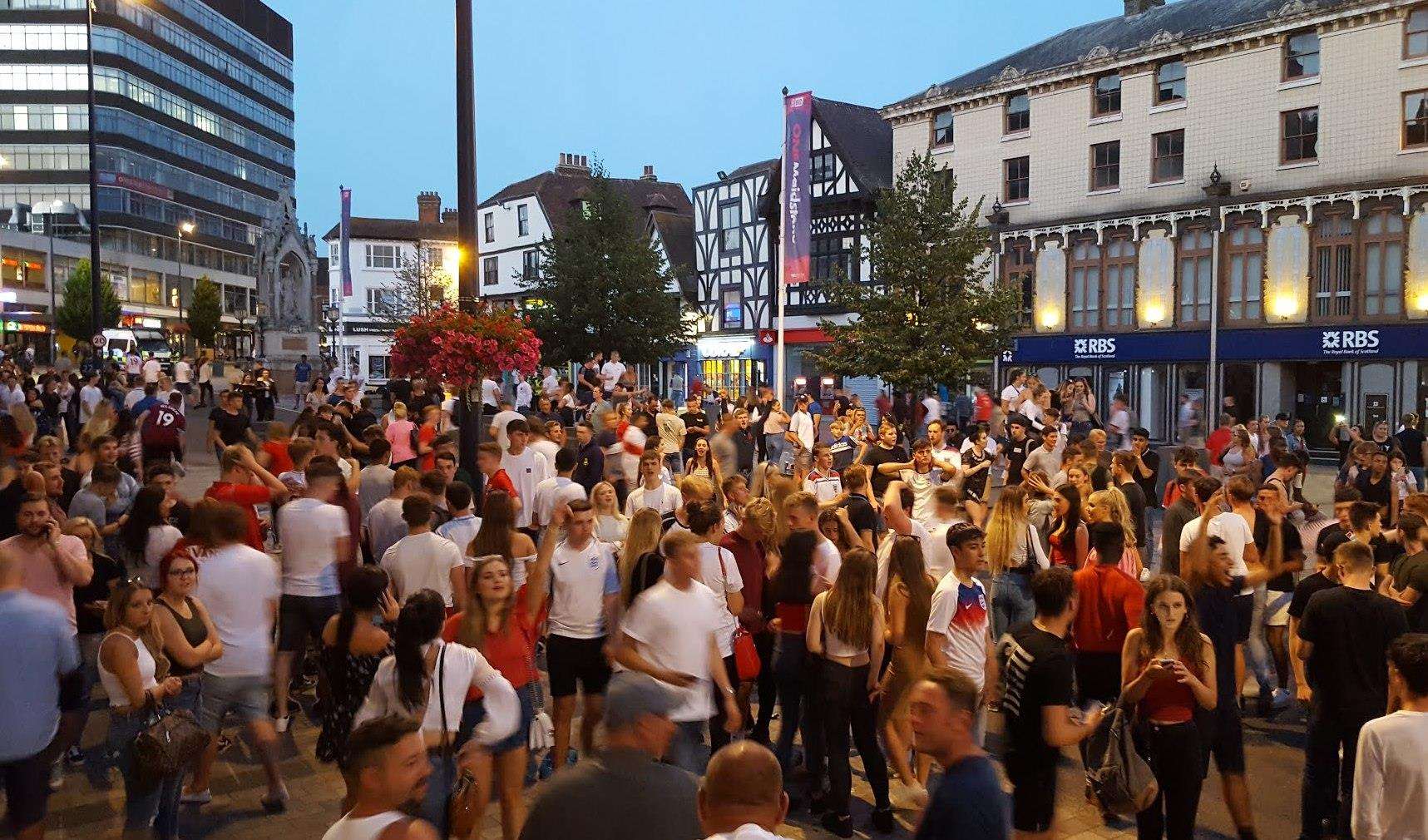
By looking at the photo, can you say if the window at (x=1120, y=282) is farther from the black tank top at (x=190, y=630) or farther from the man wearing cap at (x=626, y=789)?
the man wearing cap at (x=626, y=789)

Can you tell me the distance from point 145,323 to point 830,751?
82031 millimetres

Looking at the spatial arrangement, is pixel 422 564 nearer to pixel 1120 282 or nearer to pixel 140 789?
pixel 140 789

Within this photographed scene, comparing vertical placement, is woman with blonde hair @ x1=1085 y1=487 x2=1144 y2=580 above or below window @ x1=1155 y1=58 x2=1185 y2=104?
below

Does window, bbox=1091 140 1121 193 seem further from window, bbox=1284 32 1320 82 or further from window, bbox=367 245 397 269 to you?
window, bbox=367 245 397 269

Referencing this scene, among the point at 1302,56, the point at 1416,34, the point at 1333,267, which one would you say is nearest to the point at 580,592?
the point at 1333,267

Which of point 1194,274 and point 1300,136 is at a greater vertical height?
point 1300,136

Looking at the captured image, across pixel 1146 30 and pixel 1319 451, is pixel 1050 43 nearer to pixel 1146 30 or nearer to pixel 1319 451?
pixel 1146 30

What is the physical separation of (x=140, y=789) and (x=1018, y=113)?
3592 cm

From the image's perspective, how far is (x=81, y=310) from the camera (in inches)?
2367

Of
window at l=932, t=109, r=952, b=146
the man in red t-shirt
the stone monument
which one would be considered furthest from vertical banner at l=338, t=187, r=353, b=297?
the man in red t-shirt

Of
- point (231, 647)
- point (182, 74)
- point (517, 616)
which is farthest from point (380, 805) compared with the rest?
point (182, 74)

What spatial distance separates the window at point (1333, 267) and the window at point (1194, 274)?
2.88 meters

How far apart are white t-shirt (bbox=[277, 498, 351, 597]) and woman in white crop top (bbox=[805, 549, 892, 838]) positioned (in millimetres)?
3273

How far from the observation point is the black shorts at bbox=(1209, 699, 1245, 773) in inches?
225
